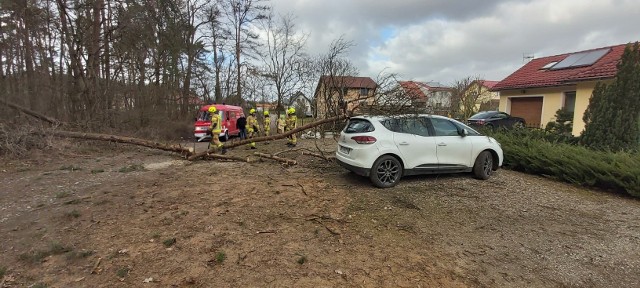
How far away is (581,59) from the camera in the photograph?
17.5 meters

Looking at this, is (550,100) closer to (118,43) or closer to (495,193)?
(495,193)

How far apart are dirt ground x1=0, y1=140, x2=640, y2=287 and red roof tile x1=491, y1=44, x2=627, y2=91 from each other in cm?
1039

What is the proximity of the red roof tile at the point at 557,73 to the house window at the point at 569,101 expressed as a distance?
68cm

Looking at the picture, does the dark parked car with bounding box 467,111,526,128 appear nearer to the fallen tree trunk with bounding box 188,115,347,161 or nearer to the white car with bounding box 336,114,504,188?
the white car with bounding box 336,114,504,188

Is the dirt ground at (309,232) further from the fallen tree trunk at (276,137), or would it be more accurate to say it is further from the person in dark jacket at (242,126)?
the person in dark jacket at (242,126)

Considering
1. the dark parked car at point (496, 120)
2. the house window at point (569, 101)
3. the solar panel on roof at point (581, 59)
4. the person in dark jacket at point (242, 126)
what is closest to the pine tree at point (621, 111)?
the house window at point (569, 101)

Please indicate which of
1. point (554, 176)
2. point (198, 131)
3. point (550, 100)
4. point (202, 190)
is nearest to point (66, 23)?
point (198, 131)

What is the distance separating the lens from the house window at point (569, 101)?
16.1 m

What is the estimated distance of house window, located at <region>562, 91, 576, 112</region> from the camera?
16.1 metres

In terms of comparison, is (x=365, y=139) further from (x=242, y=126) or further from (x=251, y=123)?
(x=242, y=126)

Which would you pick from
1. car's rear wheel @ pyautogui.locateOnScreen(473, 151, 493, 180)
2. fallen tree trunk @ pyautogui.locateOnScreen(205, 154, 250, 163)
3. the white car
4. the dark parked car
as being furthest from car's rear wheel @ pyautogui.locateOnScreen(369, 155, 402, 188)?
the dark parked car

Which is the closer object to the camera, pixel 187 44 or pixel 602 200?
pixel 602 200

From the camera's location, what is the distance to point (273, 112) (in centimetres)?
2667

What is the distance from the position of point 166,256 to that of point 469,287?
328 centimetres
